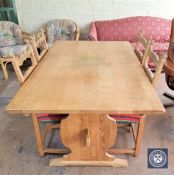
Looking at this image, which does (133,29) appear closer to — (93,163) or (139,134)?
(139,134)

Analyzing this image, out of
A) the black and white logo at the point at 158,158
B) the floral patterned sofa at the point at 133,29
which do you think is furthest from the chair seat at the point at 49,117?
the floral patterned sofa at the point at 133,29

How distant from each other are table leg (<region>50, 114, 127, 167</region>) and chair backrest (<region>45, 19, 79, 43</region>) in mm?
2407

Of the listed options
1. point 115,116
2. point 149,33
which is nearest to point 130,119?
point 115,116

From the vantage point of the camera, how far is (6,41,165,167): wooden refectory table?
1.20 meters

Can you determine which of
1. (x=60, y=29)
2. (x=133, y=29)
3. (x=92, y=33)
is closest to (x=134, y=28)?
(x=133, y=29)

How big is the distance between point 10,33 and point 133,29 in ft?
6.99

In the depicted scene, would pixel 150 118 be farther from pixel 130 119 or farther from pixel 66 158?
pixel 66 158

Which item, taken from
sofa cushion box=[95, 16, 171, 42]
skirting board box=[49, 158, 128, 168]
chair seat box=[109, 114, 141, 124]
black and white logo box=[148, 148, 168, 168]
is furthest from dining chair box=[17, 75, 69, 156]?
sofa cushion box=[95, 16, 171, 42]

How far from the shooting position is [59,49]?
2.20 meters

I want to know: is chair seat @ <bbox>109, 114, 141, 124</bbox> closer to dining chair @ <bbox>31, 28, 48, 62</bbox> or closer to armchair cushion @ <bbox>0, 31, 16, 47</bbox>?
dining chair @ <bbox>31, 28, 48, 62</bbox>

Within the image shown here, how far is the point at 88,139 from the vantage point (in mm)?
1394

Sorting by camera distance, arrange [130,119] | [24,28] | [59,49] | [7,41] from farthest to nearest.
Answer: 1. [24,28]
2. [7,41]
3. [59,49]
4. [130,119]

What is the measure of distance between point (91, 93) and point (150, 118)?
1159mm

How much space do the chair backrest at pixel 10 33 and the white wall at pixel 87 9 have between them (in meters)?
0.32
